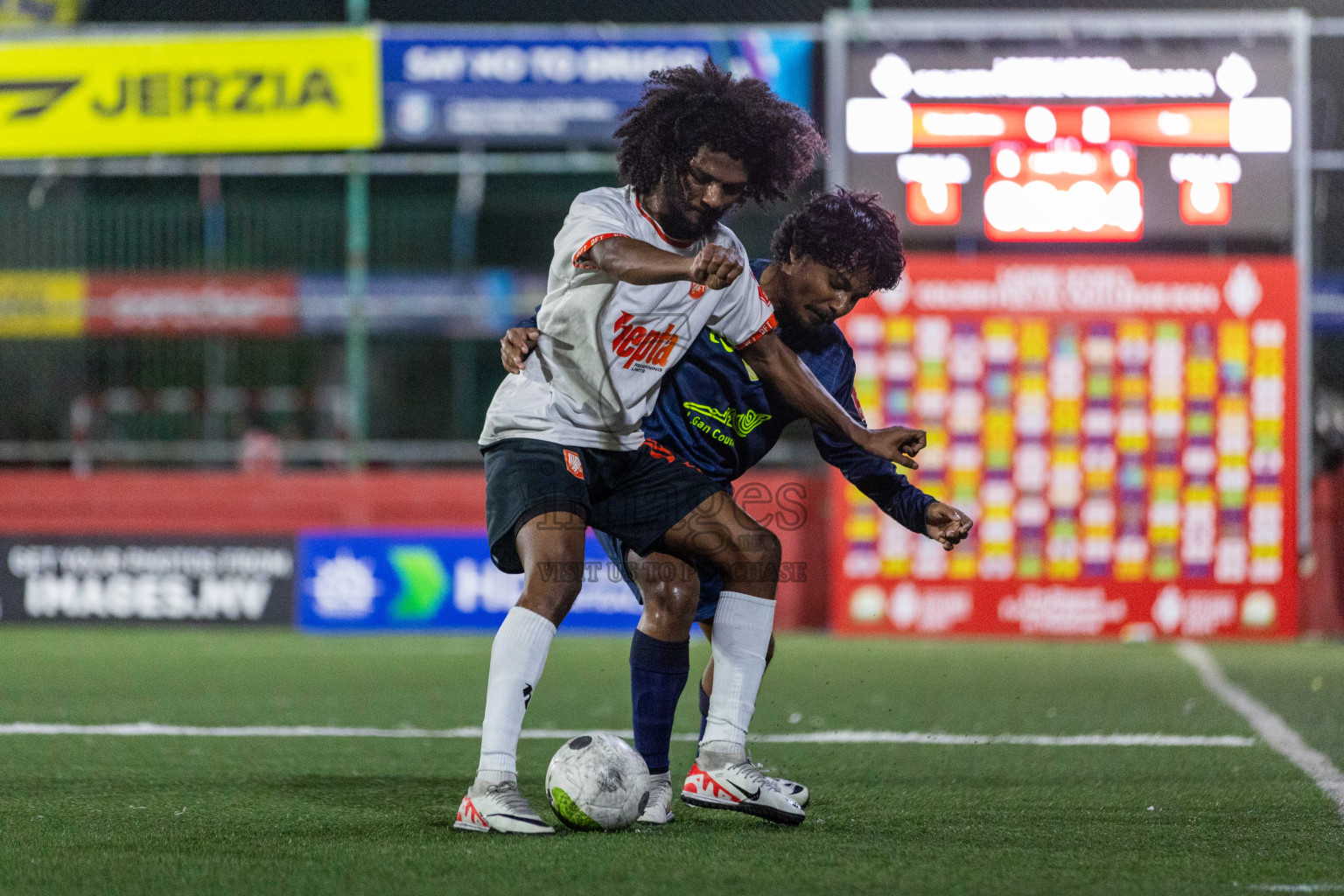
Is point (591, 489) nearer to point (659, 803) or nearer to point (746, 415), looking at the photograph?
point (746, 415)

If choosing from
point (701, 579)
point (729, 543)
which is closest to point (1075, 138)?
point (701, 579)

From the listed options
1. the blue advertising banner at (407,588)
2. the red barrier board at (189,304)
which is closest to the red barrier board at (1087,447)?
the blue advertising banner at (407,588)

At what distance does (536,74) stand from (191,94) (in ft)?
8.71

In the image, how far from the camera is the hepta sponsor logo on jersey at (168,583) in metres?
11.7

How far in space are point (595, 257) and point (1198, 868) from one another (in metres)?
1.98

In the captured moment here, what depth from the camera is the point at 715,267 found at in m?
3.59

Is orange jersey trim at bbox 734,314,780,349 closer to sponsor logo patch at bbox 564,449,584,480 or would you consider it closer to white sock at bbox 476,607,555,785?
sponsor logo patch at bbox 564,449,584,480

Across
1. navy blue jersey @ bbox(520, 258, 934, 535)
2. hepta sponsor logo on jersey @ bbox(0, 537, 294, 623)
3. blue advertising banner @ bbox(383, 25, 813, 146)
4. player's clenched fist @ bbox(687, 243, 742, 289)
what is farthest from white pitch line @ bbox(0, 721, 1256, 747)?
blue advertising banner @ bbox(383, 25, 813, 146)

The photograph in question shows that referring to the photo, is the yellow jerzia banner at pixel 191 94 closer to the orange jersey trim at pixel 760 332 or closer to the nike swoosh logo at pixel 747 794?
the orange jersey trim at pixel 760 332

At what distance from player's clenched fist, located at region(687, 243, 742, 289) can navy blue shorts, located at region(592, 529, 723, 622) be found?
1005mm

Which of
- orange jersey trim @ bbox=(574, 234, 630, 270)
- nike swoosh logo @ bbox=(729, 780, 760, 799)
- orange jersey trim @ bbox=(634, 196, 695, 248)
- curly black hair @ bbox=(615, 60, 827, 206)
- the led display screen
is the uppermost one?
the led display screen

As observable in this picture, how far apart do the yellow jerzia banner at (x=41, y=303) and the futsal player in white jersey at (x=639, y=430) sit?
34.6ft

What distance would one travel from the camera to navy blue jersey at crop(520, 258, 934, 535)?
177 inches

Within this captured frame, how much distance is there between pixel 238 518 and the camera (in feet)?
39.1
